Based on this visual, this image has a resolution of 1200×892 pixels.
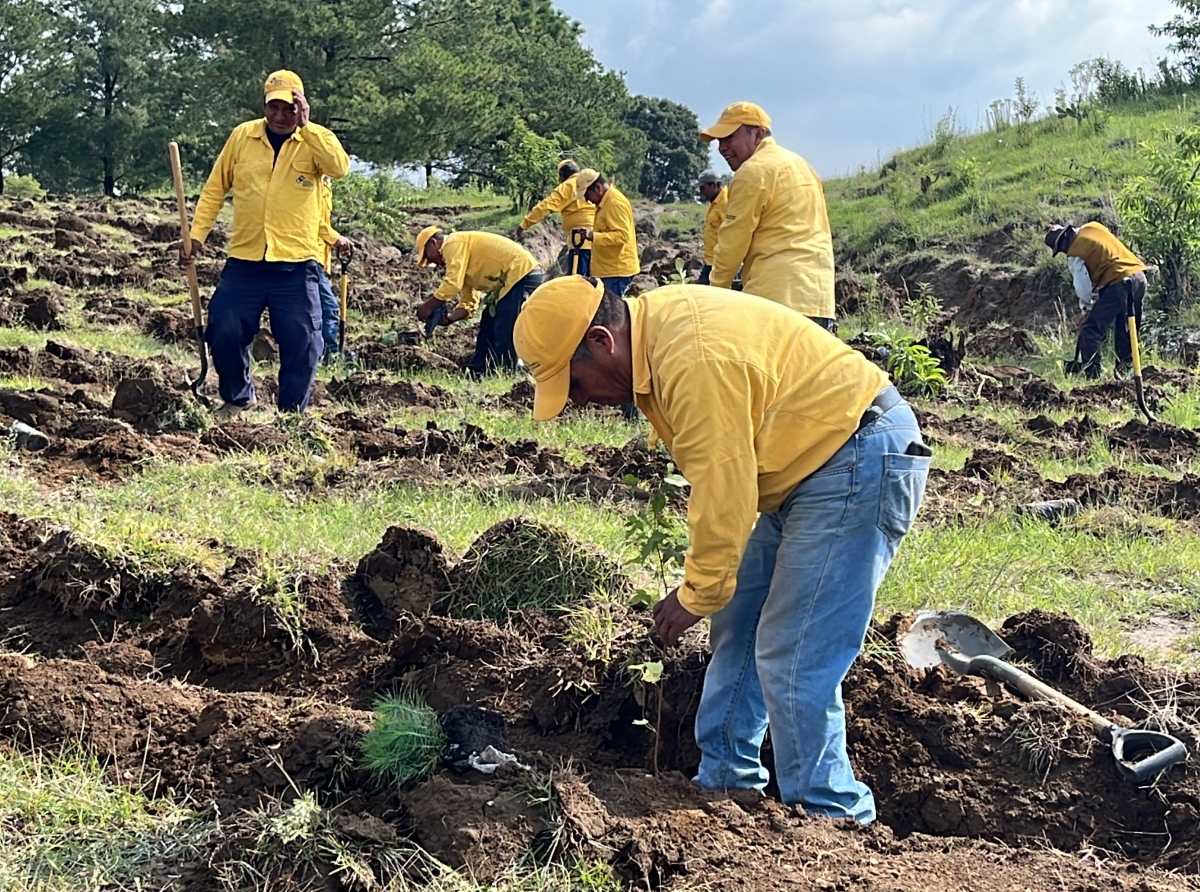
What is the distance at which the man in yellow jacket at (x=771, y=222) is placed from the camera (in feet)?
19.7

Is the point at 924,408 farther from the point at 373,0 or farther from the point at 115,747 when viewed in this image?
the point at 373,0

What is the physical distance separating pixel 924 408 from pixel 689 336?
7.69 m

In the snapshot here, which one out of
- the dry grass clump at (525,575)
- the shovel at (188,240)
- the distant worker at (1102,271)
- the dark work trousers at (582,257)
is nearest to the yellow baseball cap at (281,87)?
the shovel at (188,240)

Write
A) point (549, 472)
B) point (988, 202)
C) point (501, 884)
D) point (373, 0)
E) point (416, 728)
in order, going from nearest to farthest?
point (501, 884) < point (416, 728) < point (549, 472) < point (988, 202) < point (373, 0)

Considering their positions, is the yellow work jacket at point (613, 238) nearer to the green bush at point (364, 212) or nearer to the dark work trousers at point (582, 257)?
the dark work trousers at point (582, 257)

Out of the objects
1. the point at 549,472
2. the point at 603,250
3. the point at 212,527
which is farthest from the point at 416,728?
the point at 603,250

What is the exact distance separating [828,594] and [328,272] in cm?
691

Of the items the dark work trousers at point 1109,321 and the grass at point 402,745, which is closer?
the grass at point 402,745

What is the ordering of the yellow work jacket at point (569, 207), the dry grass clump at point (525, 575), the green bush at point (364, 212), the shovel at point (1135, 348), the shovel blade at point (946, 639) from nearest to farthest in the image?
the shovel blade at point (946, 639) < the dry grass clump at point (525, 575) < the shovel at point (1135, 348) < the yellow work jacket at point (569, 207) < the green bush at point (364, 212)

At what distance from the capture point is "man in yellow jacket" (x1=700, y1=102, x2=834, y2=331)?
601 cm

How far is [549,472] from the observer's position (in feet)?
22.1

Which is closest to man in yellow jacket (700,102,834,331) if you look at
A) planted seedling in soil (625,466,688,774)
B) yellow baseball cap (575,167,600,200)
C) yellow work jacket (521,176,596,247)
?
planted seedling in soil (625,466,688,774)

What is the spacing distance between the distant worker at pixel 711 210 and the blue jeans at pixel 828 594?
612 cm

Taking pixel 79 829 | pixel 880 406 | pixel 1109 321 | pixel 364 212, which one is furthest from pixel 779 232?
pixel 364 212
